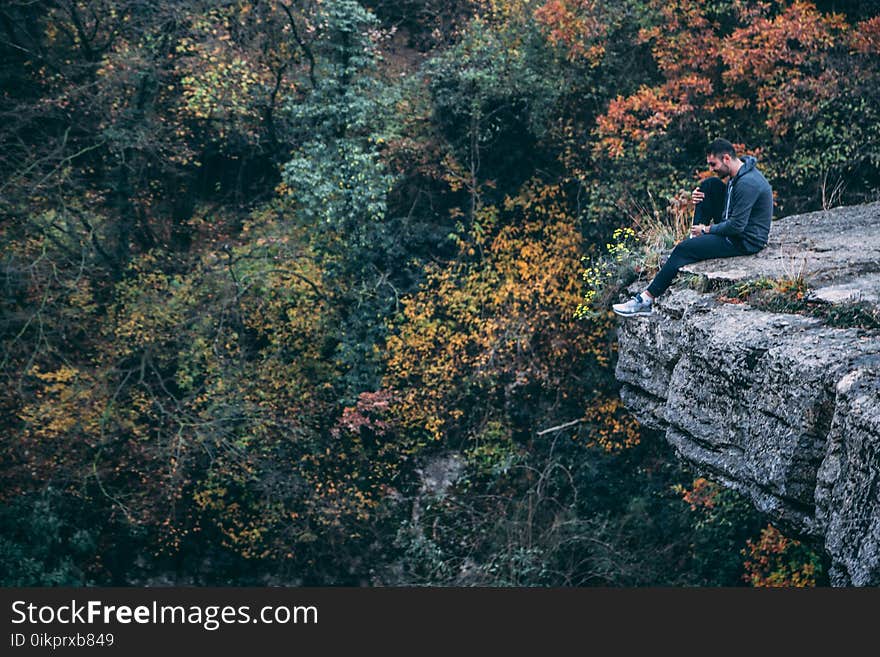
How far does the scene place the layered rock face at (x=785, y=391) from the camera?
15.8 ft

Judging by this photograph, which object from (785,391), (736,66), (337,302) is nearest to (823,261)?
(785,391)

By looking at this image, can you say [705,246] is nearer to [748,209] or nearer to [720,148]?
[748,209]

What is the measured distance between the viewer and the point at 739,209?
7.41 metres

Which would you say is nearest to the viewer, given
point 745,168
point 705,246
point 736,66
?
point 745,168

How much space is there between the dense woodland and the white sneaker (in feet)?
19.0

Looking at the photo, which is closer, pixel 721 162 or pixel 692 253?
pixel 721 162

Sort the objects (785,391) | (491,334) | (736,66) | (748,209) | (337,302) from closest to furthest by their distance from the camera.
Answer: (785,391), (748,209), (736,66), (491,334), (337,302)

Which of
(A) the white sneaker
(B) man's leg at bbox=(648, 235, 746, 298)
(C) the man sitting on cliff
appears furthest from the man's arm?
(A) the white sneaker

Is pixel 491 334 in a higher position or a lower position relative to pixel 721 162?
lower

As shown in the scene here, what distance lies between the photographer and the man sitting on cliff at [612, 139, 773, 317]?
23.7ft

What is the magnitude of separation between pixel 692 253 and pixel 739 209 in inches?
23.7

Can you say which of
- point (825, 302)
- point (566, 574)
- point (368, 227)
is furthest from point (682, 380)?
point (368, 227)

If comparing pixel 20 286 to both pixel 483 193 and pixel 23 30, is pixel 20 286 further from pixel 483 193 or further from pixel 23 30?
pixel 483 193

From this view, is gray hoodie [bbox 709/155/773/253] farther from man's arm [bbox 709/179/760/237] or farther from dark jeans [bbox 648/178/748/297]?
dark jeans [bbox 648/178/748/297]
